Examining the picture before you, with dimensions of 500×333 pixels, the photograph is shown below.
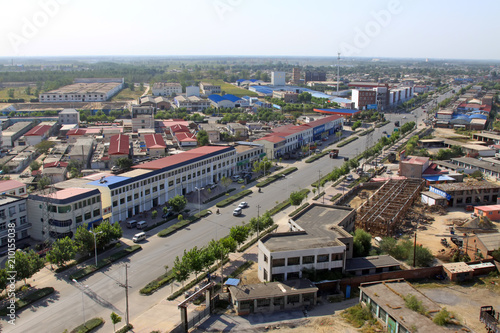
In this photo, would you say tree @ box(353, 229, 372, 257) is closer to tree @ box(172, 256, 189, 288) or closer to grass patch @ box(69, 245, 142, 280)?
tree @ box(172, 256, 189, 288)

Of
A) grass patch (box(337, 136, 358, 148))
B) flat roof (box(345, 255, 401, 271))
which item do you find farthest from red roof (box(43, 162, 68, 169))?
grass patch (box(337, 136, 358, 148))

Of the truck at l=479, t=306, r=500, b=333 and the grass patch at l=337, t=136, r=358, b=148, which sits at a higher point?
the grass patch at l=337, t=136, r=358, b=148

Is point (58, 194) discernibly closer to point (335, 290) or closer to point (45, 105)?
point (335, 290)

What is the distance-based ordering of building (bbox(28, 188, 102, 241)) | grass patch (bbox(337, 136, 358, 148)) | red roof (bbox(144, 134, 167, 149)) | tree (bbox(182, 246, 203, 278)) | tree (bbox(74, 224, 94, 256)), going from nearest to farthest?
tree (bbox(182, 246, 203, 278))
tree (bbox(74, 224, 94, 256))
building (bbox(28, 188, 102, 241))
red roof (bbox(144, 134, 167, 149))
grass patch (bbox(337, 136, 358, 148))

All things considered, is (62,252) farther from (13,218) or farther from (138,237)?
(13,218)

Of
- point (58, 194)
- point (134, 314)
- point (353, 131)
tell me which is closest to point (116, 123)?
point (353, 131)

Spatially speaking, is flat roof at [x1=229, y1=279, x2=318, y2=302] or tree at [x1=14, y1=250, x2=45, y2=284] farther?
tree at [x1=14, y1=250, x2=45, y2=284]
